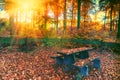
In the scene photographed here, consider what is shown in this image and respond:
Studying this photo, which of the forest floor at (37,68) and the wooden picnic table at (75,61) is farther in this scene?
the wooden picnic table at (75,61)

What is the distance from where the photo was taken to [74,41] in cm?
1454

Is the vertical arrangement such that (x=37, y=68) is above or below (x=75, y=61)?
below

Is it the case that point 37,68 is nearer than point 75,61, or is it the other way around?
point 37,68

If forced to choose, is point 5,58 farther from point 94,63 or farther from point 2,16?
point 2,16

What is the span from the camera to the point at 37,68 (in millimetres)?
9180

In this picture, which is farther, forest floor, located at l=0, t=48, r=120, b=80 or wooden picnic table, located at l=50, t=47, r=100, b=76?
wooden picnic table, located at l=50, t=47, r=100, b=76

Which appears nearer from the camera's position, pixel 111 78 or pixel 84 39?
pixel 111 78

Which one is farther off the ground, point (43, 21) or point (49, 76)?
point (43, 21)

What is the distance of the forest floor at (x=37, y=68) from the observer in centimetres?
824

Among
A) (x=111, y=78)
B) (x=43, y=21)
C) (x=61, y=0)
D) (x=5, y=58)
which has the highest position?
(x=61, y=0)

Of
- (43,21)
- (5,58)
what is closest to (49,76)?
(5,58)

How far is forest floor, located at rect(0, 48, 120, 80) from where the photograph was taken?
8.24m

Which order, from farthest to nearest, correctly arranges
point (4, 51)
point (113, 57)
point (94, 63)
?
point (113, 57)
point (4, 51)
point (94, 63)

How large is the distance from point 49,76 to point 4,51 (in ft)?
15.5
